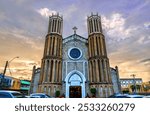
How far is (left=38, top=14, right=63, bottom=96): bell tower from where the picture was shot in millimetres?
21156

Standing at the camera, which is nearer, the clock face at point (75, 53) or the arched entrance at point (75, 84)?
the arched entrance at point (75, 84)

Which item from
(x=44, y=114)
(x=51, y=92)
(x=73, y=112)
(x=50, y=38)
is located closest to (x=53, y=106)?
(x=44, y=114)

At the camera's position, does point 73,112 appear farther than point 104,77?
No

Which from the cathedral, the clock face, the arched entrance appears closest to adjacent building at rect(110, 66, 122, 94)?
the cathedral

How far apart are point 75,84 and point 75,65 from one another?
3.52 m

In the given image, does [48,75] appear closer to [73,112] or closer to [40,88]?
[40,88]

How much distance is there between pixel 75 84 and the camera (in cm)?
2317

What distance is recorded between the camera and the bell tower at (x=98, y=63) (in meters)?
21.1

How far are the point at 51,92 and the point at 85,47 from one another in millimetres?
10865

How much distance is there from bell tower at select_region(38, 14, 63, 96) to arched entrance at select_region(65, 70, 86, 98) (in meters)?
1.65

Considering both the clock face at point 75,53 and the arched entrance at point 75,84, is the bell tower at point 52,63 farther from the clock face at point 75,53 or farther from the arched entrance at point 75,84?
the clock face at point 75,53

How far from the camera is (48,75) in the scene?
2178 centimetres

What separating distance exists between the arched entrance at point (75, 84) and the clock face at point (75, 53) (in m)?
2.77

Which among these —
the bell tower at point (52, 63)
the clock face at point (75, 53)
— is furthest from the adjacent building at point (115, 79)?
the bell tower at point (52, 63)
